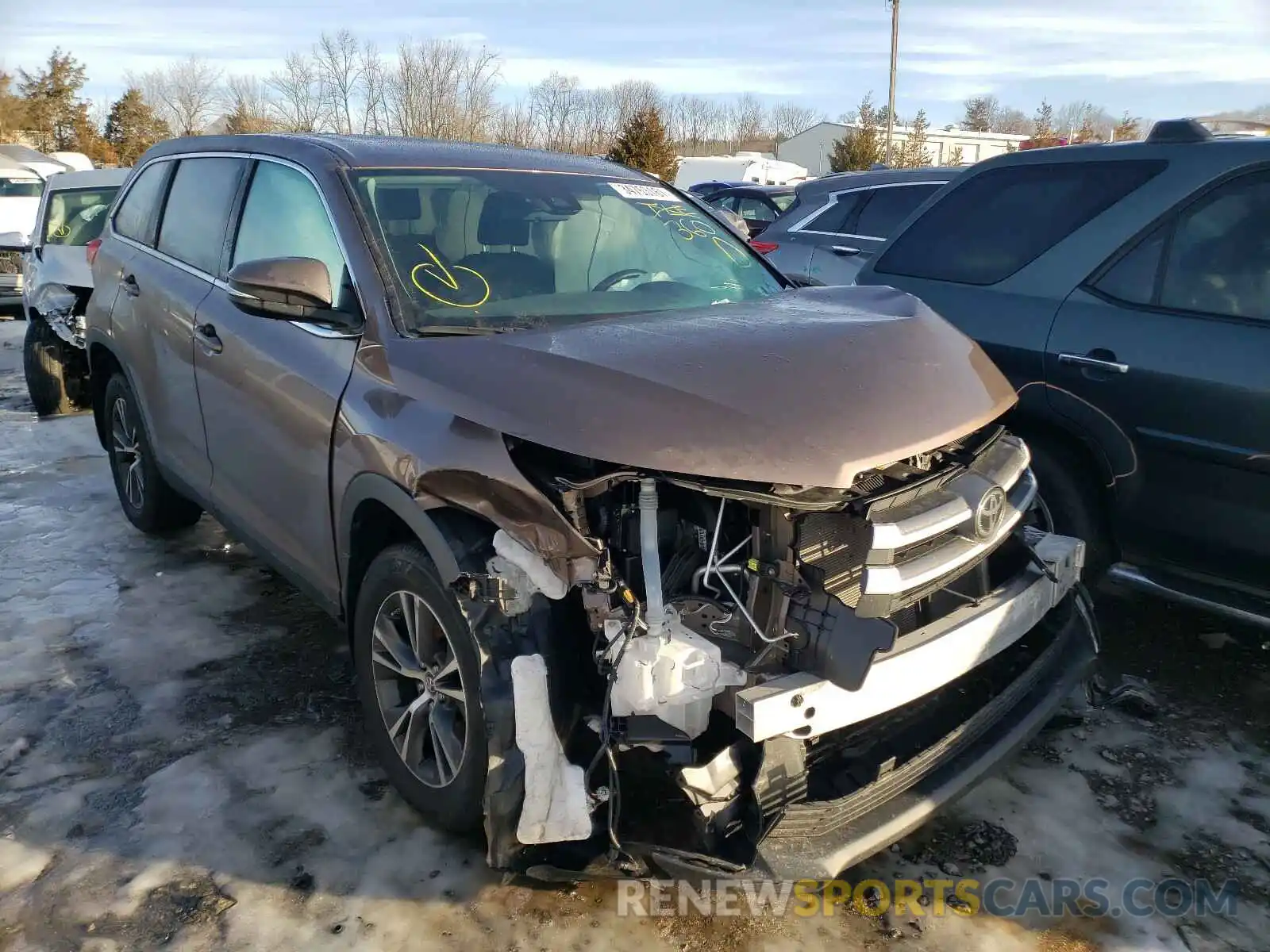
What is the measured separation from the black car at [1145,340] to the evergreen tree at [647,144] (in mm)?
26256

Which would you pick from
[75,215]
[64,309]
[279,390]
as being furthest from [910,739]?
[75,215]

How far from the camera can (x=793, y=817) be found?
7.23 feet

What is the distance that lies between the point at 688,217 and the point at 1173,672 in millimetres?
2551

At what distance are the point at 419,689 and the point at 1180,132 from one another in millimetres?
3373

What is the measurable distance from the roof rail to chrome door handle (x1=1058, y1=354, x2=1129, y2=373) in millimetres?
889

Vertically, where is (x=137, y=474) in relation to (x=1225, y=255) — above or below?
below

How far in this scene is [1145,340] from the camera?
3465mm

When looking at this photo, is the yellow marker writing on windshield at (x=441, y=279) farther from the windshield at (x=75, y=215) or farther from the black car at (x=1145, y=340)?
the windshield at (x=75, y=215)

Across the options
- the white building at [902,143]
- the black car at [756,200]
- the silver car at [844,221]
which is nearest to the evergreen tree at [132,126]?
the white building at [902,143]

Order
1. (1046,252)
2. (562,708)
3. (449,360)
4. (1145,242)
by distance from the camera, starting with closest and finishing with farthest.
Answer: (562,708), (449,360), (1145,242), (1046,252)

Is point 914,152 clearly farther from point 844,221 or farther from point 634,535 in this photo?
point 634,535

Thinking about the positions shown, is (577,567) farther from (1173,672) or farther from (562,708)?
(1173,672)

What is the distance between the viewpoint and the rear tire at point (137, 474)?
4.78m

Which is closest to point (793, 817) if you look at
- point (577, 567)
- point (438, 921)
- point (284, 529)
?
point (577, 567)
